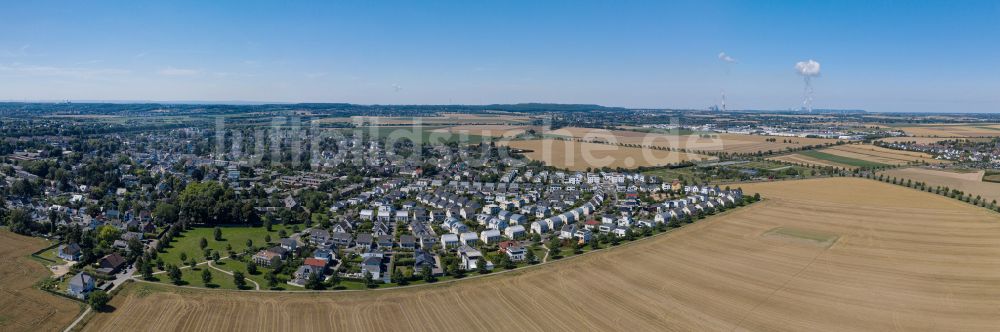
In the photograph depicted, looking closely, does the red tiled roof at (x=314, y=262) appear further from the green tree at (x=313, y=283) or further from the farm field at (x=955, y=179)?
the farm field at (x=955, y=179)

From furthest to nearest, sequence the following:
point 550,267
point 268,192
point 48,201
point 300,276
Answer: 1. point 268,192
2. point 48,201
3. point 550,267
4. point 300,276

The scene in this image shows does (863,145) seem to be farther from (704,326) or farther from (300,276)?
(300,276)

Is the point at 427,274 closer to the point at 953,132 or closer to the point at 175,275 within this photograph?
the point at 175,275

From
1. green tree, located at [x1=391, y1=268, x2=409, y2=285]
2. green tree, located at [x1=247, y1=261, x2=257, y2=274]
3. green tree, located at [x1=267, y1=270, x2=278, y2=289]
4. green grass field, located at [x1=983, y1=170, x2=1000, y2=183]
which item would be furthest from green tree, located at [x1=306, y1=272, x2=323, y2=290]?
green grass field, located at [x1=983, y1=170, x2=1000, y2=183]

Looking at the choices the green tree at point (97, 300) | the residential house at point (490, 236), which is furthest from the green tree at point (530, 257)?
the green tree at point (97, 300)

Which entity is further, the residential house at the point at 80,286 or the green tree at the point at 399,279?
the green tree at the point at 399,279

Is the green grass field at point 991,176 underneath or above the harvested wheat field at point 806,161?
underneath

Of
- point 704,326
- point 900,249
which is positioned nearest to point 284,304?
point 704,326
